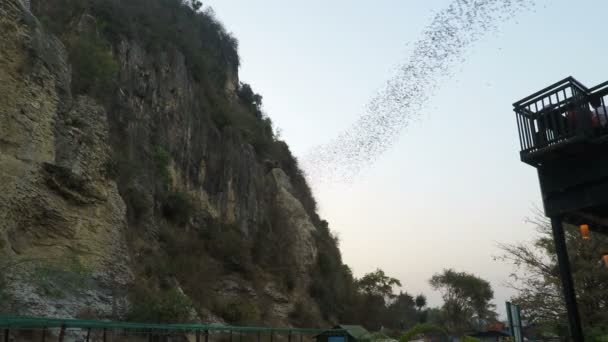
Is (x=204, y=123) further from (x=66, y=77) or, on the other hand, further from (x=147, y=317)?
(x=147, y=317)

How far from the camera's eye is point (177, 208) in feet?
85.1

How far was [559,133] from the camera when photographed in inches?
327

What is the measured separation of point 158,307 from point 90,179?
15.6 ft

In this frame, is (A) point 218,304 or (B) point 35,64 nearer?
(B) point 35,64

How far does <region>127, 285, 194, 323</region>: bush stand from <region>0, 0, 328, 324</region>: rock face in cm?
39

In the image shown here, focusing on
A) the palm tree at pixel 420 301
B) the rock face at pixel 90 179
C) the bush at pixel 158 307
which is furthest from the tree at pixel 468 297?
the bush at pixel 158 307

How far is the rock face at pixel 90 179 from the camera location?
1320cm

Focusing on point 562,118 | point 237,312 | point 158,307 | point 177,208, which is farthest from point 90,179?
point 562,118

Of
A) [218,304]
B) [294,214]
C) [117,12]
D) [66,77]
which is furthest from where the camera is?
[294,214]

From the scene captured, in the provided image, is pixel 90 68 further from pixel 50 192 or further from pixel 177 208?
pixel 177 208

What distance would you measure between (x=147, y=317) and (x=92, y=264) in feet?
8.04

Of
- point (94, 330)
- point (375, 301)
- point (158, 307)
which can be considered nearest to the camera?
point (94, 330)

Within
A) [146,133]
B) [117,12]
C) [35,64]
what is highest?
[117,12]

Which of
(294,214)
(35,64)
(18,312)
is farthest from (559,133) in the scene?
(294,214)
